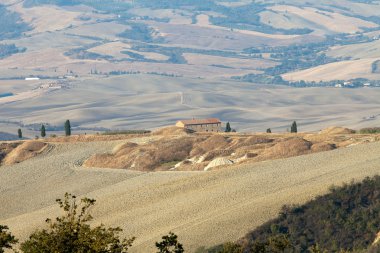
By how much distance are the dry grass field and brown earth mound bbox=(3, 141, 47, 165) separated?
5.00 m

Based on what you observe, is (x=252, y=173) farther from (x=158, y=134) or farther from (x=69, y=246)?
(x=69, y=246)

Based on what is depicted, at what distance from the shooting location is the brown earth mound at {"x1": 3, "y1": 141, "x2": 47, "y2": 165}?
91.9 m

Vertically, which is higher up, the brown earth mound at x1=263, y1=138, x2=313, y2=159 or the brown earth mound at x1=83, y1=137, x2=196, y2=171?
the brown earth mound at x1=263, y1=138, x2=313, y2=159

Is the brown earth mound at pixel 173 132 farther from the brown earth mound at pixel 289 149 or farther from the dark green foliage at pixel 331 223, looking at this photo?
the dark green foliage at pixel 331 223

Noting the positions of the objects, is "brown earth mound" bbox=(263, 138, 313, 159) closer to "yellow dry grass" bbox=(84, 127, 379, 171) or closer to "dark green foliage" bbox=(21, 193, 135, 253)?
→ "yellow dry grass" bbox=(84, 127, 379, 171)

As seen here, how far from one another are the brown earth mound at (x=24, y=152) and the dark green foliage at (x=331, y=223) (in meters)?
38.8

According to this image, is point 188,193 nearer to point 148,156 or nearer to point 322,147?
point 322,147

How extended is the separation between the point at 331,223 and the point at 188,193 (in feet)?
41.5

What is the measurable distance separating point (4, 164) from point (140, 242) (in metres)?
37.8

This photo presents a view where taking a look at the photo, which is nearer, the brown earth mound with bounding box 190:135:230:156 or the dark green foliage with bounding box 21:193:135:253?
the dark green foliage with bounding box 21:193:135:253

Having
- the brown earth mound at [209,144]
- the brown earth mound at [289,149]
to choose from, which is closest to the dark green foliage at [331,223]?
the brown earth mound at [289,149]

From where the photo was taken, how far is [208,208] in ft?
199

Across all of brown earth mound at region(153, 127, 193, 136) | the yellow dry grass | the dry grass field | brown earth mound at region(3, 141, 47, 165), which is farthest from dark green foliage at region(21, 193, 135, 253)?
brown earth mound at region(153, 127, 193, 136)

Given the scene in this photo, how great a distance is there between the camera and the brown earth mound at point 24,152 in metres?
91.9
